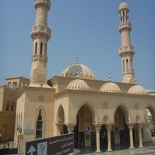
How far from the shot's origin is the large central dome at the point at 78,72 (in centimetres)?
2483

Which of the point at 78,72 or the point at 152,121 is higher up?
the point at 78,72

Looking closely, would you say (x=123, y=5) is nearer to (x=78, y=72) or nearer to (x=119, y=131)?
(x=78, y=72)

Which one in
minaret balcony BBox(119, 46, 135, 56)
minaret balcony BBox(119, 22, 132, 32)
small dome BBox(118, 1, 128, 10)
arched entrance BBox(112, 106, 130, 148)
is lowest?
arched entrance BBox(112, 106, 130, 148)

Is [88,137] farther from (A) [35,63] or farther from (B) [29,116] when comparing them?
(A) [35,63]

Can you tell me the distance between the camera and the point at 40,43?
21.7 meters

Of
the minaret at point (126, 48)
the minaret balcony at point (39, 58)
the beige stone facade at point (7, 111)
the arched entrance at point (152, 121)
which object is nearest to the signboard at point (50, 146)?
the minaret balcony at point (39, 58)

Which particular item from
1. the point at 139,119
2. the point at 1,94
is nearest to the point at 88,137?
the point at 139,119

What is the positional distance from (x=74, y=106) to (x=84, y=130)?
5110mm

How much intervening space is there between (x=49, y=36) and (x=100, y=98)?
10.4 m

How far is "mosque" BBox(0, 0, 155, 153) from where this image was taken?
17281mm

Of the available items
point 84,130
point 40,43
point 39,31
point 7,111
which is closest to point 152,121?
point 84,130

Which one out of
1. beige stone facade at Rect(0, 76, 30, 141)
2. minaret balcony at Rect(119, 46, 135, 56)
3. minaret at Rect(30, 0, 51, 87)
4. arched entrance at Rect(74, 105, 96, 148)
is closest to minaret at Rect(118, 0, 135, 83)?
minaret balcony at Rect(119, 46, 135, 56)

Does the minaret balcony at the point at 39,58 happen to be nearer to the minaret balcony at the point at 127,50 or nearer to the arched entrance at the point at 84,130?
the arched entrance at the point at 84,130

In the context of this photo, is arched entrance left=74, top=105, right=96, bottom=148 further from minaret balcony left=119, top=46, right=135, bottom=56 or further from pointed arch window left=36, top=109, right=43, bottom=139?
minaret balcony left=119, top=46, right=135, bottom=56
